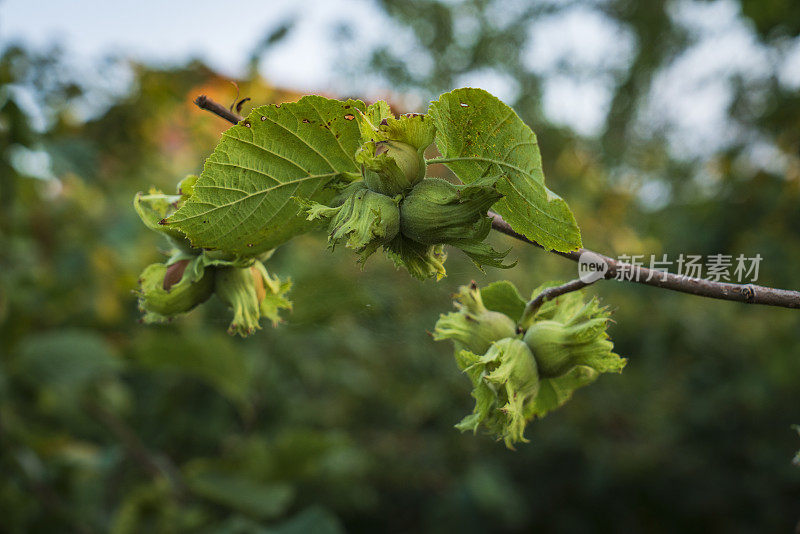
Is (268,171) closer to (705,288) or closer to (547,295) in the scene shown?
(547,295)

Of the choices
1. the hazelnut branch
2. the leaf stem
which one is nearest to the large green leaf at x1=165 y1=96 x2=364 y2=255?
the hazelnut branch

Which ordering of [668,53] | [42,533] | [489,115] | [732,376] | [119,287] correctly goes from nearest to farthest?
[489,115]
[42,533]
[119,287]
[732,376]
[668,53]

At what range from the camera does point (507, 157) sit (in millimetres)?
616

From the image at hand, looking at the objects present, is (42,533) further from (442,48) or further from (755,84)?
(755,84)

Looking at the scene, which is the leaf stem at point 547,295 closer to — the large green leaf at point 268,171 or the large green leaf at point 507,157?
the large green leaf at point 507,157

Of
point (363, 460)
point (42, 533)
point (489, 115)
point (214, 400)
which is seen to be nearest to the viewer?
point (489, 115)

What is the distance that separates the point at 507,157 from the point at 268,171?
10.7 inches

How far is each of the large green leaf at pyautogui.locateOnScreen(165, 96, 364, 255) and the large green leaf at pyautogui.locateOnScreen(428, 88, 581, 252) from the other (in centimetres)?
10

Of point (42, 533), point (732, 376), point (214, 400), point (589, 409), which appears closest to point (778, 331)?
point (732, 376)

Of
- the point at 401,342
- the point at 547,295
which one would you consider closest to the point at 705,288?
the point at 547,295

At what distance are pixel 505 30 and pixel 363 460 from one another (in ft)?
9.40

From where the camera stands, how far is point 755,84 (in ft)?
9.86

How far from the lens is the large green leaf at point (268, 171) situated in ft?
2.09

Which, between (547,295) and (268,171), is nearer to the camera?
(268,171)
